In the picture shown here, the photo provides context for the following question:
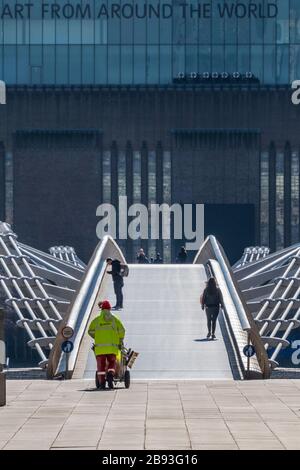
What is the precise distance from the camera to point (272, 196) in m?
96.2

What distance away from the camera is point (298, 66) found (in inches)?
3964

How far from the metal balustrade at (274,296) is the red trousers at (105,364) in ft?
40.4

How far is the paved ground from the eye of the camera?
17.9 metres

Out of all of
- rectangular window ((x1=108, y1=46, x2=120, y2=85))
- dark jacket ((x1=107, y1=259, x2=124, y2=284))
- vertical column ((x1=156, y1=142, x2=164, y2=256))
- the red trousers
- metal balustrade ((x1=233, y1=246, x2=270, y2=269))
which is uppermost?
rectangular window ((x1=108, y1=46, x2=120, y2=85))

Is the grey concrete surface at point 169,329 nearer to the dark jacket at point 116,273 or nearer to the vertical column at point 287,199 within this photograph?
the dark jacket at point 116,273

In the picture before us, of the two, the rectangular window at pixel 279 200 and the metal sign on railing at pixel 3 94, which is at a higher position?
the metal sign on railing at pixel 3 94

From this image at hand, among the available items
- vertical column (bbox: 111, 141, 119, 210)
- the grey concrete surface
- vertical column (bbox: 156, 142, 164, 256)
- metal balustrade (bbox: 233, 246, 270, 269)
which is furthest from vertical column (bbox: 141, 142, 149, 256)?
the grey concrete surface

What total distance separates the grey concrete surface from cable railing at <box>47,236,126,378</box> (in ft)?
1.62

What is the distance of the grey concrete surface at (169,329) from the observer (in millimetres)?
34938

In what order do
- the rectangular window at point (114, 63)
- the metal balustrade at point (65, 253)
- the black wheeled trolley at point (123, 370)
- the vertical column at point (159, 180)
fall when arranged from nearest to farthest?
the black wheeled trolley at point (123, 370) → the metal balustrade at point (65, 253) → the vertical column at point (159, 180) → the rectangular window at point (114, 63)

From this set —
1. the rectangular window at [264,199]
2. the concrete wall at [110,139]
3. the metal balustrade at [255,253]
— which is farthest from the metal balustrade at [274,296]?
the concrete wall at [110,139]

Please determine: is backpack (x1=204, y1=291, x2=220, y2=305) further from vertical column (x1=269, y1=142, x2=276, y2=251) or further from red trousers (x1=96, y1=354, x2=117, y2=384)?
vertical column (x1=269, y1=142, x2=276, y2=251)

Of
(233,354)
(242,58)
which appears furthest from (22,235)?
(233,354)

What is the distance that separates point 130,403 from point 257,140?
239 ft
